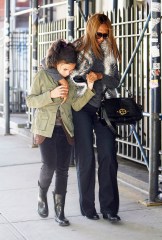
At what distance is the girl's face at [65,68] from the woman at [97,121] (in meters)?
0.13

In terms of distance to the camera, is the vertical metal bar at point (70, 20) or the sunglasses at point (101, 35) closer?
the sunglasses at point (101, 35)

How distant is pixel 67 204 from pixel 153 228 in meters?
1.23

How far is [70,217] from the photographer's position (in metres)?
5.66

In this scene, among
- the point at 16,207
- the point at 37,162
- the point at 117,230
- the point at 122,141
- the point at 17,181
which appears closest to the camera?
the point at 117,230

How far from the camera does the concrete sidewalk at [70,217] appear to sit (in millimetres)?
5078

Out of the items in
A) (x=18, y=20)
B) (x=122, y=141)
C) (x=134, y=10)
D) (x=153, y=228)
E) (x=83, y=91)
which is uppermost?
(x=18, y=20)

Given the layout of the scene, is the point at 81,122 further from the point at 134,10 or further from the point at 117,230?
the point at 134,10

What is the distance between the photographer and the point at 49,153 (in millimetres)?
5227

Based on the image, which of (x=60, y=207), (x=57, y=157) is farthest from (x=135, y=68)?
(x=60, y=207)

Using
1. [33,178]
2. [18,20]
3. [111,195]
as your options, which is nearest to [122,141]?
[33,178]

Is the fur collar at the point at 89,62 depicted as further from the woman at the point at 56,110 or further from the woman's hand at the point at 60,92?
the woman's hand at the point at 60,92

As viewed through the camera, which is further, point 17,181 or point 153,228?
point 17,181

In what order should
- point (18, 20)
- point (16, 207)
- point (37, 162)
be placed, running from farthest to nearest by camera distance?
1. point (18, 20)
2. point (37, 162)
3. point (16, 207)

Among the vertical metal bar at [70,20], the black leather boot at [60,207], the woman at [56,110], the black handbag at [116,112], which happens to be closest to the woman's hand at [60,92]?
the woman at [56,110]
